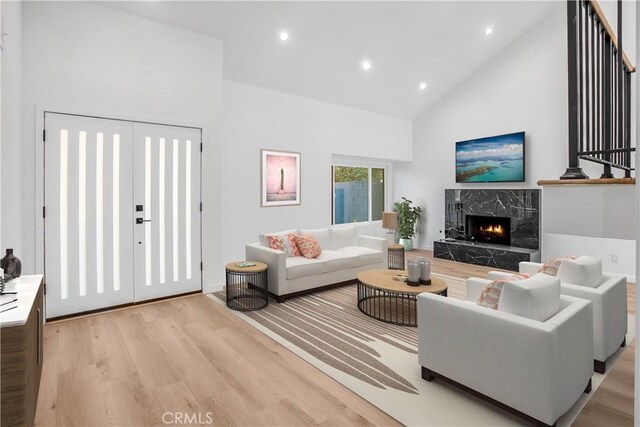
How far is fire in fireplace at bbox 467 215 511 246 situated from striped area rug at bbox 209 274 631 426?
2.71 meters

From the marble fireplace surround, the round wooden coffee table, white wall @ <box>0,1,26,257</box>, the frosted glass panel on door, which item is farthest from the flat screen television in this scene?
white wall @ <box>0,1,26,257</box>

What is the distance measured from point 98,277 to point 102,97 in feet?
6.54

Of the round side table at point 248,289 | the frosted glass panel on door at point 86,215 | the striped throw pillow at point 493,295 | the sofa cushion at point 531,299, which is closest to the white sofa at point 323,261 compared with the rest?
the round side table at point 248,289

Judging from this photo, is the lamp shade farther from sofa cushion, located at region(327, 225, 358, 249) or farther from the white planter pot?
the white planter pot

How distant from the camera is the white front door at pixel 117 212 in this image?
3.49m

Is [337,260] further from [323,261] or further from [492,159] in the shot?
[492,159]

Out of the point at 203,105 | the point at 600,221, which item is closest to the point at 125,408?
the point at 600,221

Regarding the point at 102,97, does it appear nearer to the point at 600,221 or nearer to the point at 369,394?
the point at 369,394

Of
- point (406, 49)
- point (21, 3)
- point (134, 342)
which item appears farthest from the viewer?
point (406, 49)

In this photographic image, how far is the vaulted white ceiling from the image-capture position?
4.21 m

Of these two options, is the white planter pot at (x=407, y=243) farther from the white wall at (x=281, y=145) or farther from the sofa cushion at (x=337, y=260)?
the sofa cushion at (x=337, y=260)

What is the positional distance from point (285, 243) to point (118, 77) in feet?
9.09

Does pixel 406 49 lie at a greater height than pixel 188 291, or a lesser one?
greater

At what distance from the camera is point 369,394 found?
87.4 inches
